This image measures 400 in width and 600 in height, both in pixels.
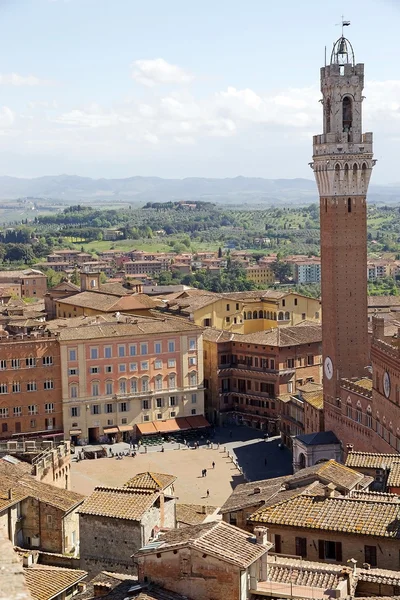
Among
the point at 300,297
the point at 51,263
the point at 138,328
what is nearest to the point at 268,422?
the point at 138,328

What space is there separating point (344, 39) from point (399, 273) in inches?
4333

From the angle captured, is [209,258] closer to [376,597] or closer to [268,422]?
[268,422]

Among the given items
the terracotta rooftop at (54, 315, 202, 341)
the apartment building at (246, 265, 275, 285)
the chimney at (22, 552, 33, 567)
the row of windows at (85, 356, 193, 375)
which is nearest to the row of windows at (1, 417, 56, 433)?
the row of windows at (85, 356, 193, 375)

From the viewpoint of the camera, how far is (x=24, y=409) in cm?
6141

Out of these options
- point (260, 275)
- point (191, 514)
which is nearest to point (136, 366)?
point (191, 514)

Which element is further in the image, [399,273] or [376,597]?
[399,273]

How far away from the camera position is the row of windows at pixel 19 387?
60.8m

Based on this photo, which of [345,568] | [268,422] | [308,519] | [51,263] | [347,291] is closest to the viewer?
[345,568]

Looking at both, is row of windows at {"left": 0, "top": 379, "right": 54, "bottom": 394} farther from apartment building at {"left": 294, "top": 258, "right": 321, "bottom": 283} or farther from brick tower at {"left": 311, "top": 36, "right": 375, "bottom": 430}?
apartment building at {"left": 294, "top": 258, "right": 321, "bottom": 283}

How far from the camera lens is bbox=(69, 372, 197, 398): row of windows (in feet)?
208

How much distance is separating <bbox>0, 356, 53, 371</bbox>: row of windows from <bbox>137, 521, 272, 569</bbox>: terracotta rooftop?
42286mm

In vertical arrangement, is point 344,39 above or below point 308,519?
above

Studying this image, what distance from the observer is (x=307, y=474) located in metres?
27.9

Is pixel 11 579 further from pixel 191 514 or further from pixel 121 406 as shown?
pixel 121 406
